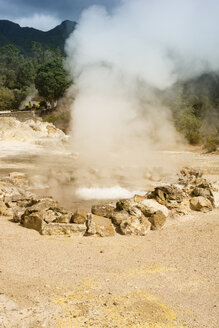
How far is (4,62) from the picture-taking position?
235 ft

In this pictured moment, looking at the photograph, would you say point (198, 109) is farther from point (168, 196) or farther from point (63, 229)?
point (63, 229)

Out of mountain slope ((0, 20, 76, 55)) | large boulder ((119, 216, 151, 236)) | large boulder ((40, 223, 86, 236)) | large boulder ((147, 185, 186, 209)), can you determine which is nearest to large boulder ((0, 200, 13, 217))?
large boulder ((40, 223, 86, 236))

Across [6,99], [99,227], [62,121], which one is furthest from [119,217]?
[6,99]

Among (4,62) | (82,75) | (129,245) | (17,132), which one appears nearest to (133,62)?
(82,75)

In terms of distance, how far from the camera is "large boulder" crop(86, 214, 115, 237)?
6961 millimetres

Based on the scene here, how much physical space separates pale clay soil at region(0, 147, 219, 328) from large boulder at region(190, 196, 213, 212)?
3.84 feet

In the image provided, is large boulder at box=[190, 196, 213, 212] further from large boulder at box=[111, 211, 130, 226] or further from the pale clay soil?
large boulder at box=[111, 211, 130, 226]

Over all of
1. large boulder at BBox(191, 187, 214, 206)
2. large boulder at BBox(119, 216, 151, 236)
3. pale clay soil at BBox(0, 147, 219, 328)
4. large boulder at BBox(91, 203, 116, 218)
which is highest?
large boulder at BBox(191, 187, 214, 206)

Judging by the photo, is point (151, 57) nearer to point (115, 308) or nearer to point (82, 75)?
point (82, 75)

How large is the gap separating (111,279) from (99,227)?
2.04 meters

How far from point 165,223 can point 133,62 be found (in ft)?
19.8

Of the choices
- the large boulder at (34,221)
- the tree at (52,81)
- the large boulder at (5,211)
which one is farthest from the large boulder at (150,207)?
the tree at (52,81)

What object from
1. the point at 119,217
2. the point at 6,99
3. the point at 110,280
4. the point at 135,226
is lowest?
the point at 110,280

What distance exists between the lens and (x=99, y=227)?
7.07 meters
